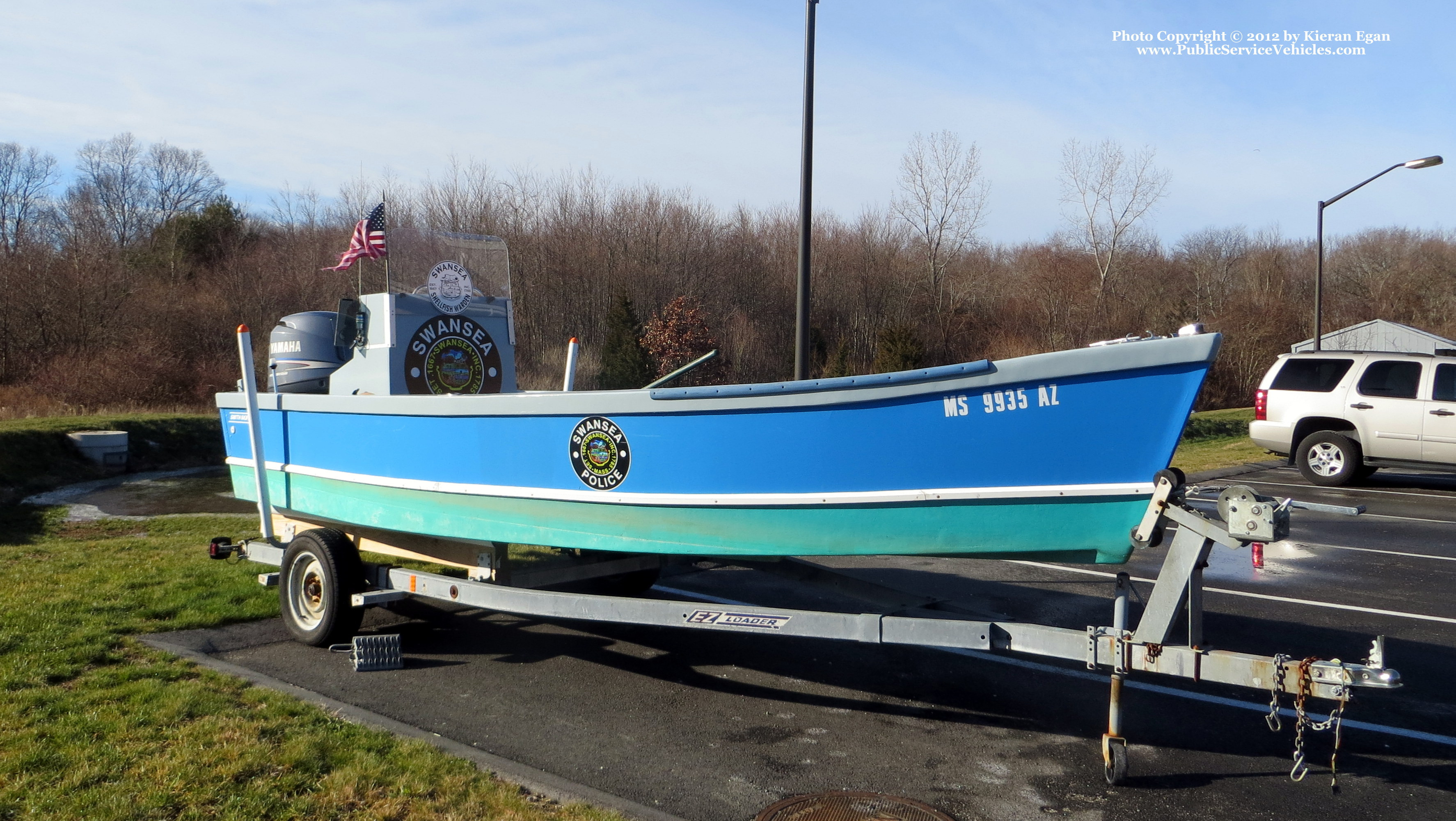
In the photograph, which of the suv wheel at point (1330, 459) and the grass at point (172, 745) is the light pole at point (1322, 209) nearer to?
the suv wheel at point (1330, 459)

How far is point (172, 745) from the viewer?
4.55m

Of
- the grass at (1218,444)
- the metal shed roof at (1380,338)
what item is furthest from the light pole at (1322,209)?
the metal shed roof at (1380,338)

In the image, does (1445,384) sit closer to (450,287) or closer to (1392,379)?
A: (1392,379)

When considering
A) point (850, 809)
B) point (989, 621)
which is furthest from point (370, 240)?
point (850, 809)

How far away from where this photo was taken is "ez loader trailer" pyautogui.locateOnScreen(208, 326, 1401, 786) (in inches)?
158

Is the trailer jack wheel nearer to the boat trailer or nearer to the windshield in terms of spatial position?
the boat trailer

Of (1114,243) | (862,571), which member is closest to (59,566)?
(862,571)

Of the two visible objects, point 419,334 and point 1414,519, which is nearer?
point 419,334

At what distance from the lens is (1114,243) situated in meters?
35.8

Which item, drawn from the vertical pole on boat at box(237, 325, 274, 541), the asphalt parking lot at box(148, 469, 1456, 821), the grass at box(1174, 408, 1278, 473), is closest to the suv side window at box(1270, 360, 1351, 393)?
the grass at box(1174, 408, 1278, 473)

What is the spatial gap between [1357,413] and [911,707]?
473 inches

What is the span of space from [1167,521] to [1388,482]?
13699mm

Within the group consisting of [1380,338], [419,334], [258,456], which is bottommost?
[258,456]

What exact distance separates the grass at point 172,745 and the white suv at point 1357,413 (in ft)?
46.3
